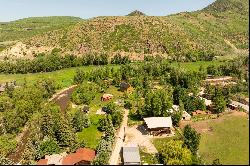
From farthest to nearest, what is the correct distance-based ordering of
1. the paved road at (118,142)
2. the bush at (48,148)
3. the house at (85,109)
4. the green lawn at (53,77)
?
the green lawn at (53,77), the house at (85,109), the bush at (48,148), the paved road at (118,142)

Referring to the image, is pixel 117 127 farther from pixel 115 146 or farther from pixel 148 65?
pixel 148 65

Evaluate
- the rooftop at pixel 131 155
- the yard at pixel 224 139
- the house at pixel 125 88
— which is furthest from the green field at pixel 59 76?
the rooftop at pixel 131 155

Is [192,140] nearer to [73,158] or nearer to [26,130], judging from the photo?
[73,158]

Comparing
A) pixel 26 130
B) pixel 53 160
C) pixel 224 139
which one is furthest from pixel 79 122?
pixel 224 139

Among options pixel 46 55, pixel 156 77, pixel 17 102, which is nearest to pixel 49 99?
pixel 17 102

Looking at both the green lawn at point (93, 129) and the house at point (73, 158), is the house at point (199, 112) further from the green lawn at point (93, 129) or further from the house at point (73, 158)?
the house at point (73, 158)
